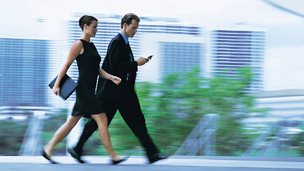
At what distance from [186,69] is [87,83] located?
7.16ft

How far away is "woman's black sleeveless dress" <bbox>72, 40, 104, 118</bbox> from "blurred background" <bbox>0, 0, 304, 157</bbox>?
169cm

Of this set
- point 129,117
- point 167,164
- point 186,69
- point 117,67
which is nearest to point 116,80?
point 117,67

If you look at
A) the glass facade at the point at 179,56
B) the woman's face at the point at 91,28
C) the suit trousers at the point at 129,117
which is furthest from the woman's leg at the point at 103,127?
the glass facade at the point at 179,56

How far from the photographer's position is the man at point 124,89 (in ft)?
22.4

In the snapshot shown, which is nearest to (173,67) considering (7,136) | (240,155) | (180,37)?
(180,37)

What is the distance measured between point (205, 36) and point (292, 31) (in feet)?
3.32

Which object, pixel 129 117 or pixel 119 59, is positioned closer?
pixel 119 59

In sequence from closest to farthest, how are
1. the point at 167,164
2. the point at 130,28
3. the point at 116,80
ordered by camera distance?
the point at 116,80, the point at 130,28, the point at 167,164

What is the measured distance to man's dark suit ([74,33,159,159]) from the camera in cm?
686

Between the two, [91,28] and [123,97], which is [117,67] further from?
[91,28]

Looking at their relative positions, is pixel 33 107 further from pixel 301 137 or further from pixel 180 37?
pixel 301 137

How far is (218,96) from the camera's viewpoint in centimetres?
859

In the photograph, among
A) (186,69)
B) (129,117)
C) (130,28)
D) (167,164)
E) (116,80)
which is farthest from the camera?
(186,69)

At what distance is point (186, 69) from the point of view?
8.74m
